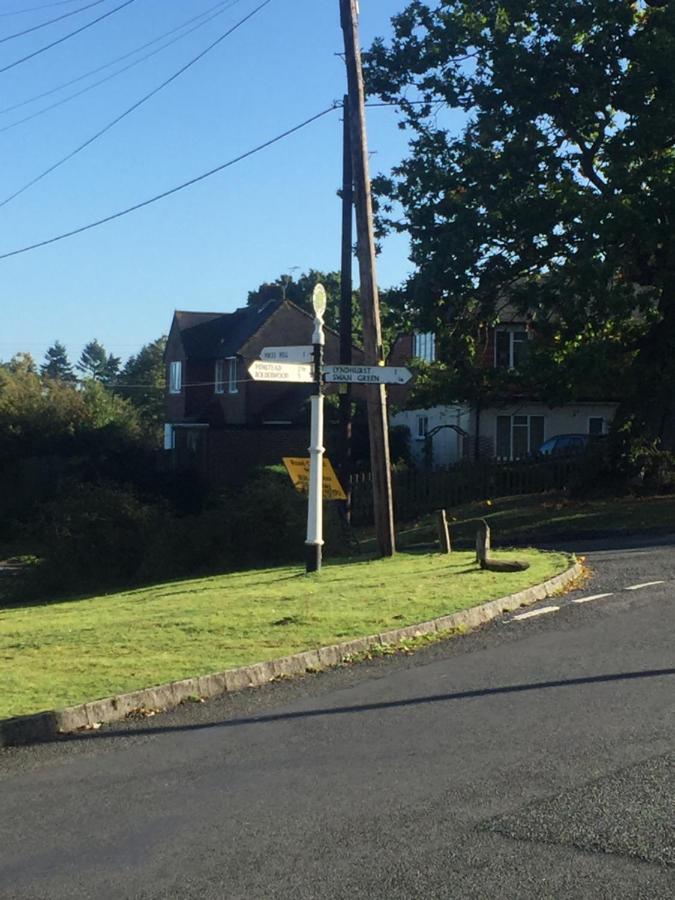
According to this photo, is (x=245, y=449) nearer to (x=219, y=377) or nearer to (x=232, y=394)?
(x=232, y=394)

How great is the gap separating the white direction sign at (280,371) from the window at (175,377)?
37695 millimetres

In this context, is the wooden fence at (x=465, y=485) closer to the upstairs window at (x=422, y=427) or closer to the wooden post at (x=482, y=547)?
the upstairs window at (x=422, y=427)

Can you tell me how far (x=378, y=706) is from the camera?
8.54 meters

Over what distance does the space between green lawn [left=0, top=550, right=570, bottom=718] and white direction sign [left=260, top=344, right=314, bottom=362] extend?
307 centimetres

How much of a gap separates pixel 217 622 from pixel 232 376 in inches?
1523

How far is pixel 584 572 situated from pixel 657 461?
1291 cm

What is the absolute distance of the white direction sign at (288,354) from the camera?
15680 millimetres

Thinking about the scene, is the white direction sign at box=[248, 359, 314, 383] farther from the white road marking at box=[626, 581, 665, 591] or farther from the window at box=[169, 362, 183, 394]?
the window at box=[169, 362, 183, 394]

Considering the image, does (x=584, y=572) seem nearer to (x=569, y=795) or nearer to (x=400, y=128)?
(x=569, y=795)

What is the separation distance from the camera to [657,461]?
2847 centimetres

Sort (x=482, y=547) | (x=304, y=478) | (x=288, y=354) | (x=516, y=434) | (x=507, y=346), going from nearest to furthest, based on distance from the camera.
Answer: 1. (x=288, y=354)
2. (x=482, y=547)
3. (x=304, y=478)
4. (x=507, y=346)
5. (x=516, y=434)

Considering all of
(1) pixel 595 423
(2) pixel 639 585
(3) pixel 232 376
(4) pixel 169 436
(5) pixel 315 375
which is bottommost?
(2) pixel 639 585

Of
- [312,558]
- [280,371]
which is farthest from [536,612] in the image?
[280,371]

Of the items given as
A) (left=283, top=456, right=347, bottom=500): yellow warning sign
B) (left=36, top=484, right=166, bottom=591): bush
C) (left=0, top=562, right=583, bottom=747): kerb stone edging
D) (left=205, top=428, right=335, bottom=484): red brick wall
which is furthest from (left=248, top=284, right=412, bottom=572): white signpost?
(left=205, top=428, right=335, bottom=484): red brick wall
